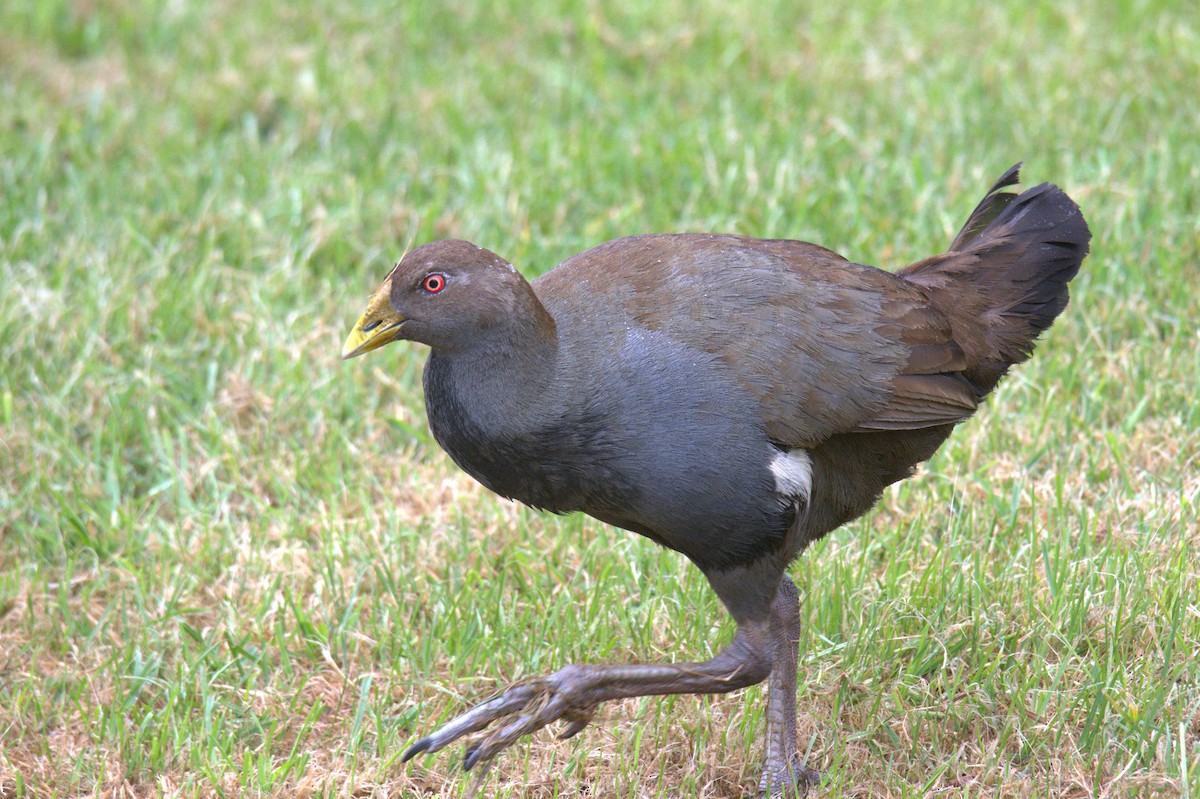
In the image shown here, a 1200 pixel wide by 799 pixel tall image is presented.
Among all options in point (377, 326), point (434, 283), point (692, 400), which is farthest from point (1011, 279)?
point (377, 326)

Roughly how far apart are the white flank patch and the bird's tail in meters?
0.64

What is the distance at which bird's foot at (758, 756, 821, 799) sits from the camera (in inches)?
155

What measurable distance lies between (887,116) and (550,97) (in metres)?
1.67

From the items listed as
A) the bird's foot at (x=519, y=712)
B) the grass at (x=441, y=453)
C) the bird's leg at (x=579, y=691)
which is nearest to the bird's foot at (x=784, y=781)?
the grass at (x=441, y=453)

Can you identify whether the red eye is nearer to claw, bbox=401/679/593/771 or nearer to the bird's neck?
the bird's neck

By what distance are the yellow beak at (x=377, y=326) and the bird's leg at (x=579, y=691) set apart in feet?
3.13

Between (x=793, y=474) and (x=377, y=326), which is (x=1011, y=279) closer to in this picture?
(x=793, y=474)

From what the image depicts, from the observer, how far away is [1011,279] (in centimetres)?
418

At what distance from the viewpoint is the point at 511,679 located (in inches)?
171

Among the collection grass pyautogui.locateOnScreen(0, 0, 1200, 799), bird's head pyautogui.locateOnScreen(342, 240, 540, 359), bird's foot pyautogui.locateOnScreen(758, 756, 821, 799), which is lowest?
bird's foot pyautogui.locateOnScreen(758, 756, 821, 799)

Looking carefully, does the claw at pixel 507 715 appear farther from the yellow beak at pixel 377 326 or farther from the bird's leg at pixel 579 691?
the yellow beak at pixel 377 326

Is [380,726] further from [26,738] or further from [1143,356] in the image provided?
[1143,356]

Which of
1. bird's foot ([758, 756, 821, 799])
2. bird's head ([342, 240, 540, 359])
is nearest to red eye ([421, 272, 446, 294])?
bird's head ([342, 240, 540, 359])

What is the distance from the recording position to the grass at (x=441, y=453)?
4109mm
